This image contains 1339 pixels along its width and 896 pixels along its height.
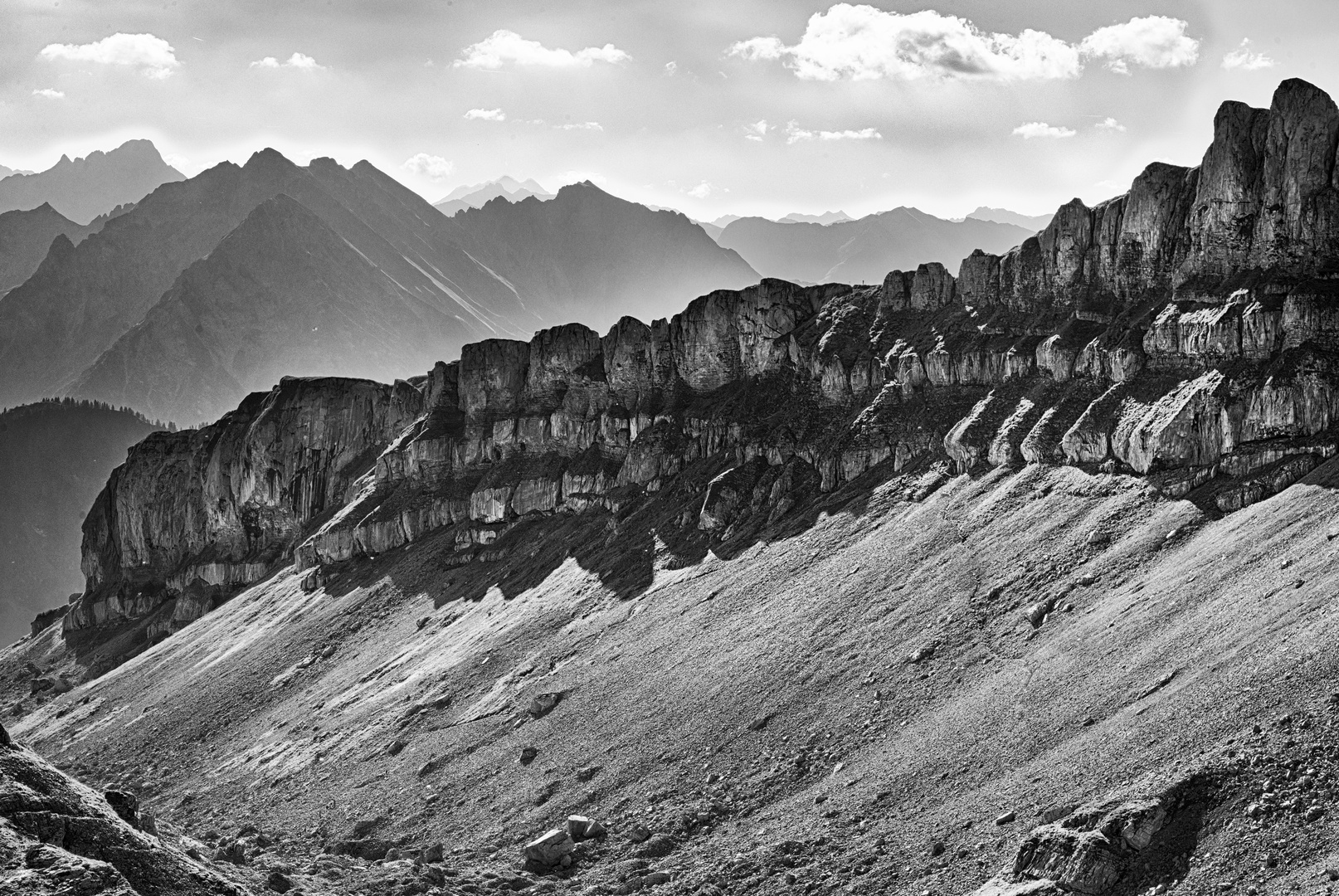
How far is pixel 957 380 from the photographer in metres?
127

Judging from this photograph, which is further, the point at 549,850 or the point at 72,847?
the point at 549,850

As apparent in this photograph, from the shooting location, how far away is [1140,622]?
77000mm

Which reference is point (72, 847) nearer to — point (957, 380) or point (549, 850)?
point (549, 850)

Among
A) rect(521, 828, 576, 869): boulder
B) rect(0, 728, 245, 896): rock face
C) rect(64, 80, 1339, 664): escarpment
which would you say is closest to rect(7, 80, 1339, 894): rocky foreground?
rect(521, 828, 576, 869): boulder

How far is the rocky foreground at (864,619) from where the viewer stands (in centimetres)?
6456

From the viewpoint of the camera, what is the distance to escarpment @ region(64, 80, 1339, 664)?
319 feet

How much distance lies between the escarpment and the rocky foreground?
40 centimetres

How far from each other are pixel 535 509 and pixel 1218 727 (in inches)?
4356

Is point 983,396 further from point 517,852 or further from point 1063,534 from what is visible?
point 517,852

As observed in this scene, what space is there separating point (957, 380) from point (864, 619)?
39.1 m

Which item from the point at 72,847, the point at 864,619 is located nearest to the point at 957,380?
the point at 864,619

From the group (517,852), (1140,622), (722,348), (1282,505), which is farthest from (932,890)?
(722,348)

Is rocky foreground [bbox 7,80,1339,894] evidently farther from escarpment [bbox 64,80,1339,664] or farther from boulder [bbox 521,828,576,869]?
escarpment [bbox 64,80,1339,664]

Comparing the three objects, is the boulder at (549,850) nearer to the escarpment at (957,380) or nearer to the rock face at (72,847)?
the rock face at (72,847)
